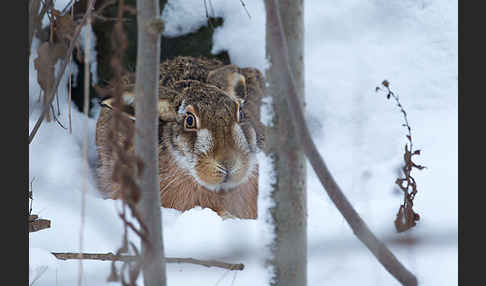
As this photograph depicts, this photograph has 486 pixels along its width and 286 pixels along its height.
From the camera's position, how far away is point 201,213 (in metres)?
2.22

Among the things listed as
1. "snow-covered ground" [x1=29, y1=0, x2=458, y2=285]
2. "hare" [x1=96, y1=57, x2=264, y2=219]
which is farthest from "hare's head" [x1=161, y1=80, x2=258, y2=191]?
"snow-covered ground" [x1=29, y1=0, x2=458, y2=285]

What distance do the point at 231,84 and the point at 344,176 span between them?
0.78 m

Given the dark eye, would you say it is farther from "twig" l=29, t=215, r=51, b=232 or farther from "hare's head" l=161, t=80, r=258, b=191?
"twig" l=29, t=215, r=51, b=232

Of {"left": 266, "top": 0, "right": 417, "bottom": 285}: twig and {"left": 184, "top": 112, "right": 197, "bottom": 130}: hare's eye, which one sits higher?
{"left": 184, "top": 112, "right": 197, "bottom": 130}: hare's eye

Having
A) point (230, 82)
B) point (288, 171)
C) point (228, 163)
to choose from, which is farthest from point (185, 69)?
point (288, 171)

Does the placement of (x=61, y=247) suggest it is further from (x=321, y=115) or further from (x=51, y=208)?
(x=321, y=115)

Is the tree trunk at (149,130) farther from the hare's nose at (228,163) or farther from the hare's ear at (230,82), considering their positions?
the hare's ear at (230,82)

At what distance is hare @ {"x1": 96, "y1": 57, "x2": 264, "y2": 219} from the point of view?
2682 millimetres

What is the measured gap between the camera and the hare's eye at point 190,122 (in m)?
2.79

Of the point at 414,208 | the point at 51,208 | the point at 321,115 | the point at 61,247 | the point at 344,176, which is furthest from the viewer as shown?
the point at 321,115

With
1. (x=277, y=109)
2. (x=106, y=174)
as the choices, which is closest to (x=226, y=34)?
(x=106, y=174)

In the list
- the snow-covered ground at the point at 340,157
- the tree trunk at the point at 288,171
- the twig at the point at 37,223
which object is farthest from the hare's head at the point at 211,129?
the tree trunk at the point at 288,171

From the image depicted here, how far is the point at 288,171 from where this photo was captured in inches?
50.8

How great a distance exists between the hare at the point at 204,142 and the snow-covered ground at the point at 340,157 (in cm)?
27
